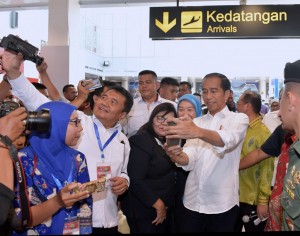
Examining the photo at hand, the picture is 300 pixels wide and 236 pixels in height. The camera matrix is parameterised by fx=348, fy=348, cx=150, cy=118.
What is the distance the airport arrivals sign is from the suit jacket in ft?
8.44

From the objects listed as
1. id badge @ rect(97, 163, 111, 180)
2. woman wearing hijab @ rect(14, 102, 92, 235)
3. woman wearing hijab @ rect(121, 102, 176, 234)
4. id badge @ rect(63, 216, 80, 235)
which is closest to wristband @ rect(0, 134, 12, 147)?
woman wearing hijab @ rect(14, 102, 92, 235)

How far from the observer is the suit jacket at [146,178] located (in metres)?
2.59

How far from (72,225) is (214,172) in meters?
1.14

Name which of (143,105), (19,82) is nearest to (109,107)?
(19,82)

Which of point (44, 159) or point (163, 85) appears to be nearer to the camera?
point (44, 159)

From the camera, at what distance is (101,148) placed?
2.28m

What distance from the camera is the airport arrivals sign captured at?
4781mm

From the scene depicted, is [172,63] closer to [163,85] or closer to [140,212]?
[163,85]

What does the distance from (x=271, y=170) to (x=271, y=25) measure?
2466mm

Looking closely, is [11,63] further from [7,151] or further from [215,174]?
[215,174]

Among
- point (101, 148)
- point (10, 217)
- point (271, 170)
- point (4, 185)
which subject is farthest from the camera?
point (271, 170)

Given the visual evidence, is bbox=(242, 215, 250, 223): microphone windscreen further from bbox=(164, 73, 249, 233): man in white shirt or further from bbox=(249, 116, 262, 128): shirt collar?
bbox=(249, 116, 262, 128): shirt collar

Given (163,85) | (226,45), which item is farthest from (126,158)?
(226,45)

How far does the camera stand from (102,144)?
2.31 m
